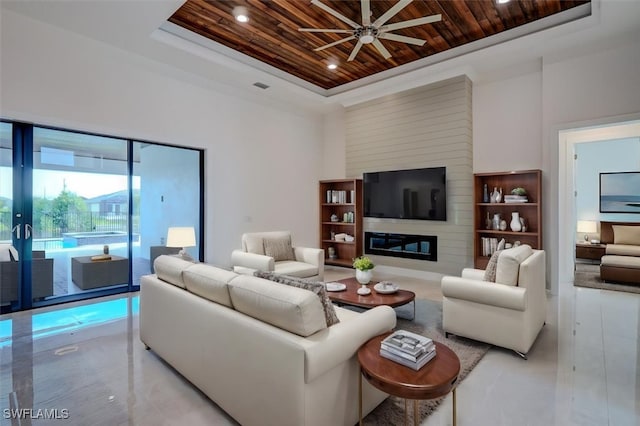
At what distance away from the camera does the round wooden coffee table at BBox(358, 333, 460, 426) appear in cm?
148

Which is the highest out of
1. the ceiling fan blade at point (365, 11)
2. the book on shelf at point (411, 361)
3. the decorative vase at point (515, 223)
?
the ceiling fan blade at point (365, 11)

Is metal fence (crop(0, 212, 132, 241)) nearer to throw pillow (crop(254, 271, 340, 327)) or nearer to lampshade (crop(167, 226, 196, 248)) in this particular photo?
lampshade (crop(167, 226, 196, 248))

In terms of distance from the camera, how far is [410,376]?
156cm

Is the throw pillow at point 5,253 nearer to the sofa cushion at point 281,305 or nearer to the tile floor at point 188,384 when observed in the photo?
the tile floor at point 188,384

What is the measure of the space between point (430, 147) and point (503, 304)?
3.63m

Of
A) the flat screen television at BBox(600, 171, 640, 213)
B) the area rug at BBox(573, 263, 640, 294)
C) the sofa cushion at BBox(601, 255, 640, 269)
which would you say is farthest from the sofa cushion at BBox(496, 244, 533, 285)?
the flat screen television at BBox(600, 171, 640, 213)

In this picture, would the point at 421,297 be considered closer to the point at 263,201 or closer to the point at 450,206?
the point at 450,206

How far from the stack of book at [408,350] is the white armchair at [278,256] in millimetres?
2791

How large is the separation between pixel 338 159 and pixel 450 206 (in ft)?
9.66

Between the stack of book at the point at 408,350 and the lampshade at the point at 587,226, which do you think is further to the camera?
the lampshade at the point at 587,226

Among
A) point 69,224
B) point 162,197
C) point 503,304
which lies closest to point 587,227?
point 503,304

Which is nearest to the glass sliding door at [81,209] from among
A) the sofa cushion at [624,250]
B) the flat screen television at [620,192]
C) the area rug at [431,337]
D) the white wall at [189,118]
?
the white wall at [189,118]

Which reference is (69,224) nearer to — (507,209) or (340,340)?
(340,340)

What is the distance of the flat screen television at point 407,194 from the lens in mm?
5586
